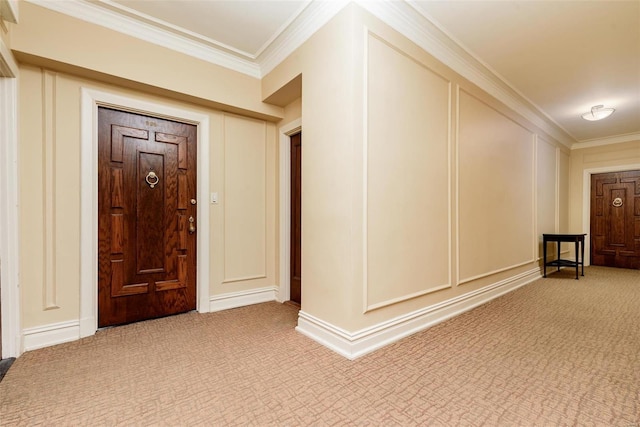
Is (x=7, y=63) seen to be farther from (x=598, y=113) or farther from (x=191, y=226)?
(x=598, y=113)

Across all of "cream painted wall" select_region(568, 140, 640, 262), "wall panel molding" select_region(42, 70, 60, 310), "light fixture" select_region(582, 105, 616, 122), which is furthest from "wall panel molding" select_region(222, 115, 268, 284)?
"cream painted wall" select_region(568, 140, 640, 262)

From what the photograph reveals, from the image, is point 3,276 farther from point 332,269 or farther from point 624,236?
point 624,236

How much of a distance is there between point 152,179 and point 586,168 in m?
7.53

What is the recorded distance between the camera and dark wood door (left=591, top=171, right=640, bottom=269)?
5289 millimetres

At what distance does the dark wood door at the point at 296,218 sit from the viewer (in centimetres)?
312

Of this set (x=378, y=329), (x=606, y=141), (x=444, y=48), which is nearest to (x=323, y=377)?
(x=378, y=329)

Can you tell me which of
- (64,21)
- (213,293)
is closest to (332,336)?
(213,293)

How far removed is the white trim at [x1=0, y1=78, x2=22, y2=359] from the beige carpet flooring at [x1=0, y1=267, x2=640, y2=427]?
0.66 feet

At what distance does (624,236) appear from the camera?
539 cm

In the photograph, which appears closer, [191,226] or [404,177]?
[404,177]

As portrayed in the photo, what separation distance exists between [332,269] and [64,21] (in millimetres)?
2649

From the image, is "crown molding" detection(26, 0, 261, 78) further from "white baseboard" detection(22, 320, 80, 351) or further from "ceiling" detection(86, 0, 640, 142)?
"white baseboard" detection(22, 320, 80, 351)

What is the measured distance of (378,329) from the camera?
2.12 meters

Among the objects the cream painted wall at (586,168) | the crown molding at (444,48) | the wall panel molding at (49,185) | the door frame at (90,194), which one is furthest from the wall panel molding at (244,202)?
the cream painted wall at (586,168)
